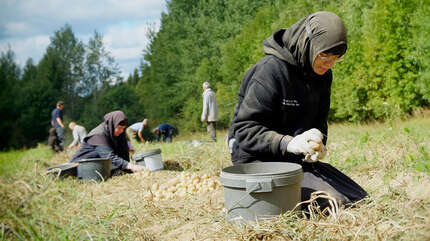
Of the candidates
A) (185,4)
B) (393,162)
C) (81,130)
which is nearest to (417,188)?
(393,162)

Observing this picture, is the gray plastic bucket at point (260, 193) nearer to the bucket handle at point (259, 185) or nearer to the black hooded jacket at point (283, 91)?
→ the bucket handle at point (259, 185)

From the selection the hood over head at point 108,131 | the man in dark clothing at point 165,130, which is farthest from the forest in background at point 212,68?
the man in dark clothing at point 165,130

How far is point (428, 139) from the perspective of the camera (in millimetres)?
4488

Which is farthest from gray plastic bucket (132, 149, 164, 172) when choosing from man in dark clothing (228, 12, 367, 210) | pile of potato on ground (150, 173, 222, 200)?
man in dark clothing (228, 12, 367, 210)

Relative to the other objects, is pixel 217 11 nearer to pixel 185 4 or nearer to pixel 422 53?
pixel 185 4

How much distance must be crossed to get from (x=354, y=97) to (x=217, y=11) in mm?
12780

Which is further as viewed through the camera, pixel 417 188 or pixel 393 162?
pixel 393 162

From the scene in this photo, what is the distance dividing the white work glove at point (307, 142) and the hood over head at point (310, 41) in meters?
0.49

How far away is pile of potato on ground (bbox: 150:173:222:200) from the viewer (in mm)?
3818

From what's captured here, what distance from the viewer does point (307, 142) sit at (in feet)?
6.77

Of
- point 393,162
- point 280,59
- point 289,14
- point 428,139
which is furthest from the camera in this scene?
point 289,14

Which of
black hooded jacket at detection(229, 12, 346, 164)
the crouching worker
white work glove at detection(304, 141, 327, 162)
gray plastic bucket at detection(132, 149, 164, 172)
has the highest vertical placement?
black hooded jacket at detection(229, 12, 346, 164)

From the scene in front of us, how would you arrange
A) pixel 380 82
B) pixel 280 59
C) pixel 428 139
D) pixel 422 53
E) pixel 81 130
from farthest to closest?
pixel 81 130
pixel 380 82
pixel 422 53
pixel 428 139
pixel 280 59

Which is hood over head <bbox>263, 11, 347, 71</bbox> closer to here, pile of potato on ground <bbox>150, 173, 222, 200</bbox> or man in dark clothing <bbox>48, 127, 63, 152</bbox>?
pile of potato on ground <bbox>150, 173, 222, 200</bbox>
